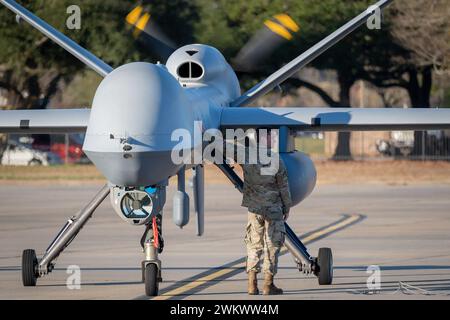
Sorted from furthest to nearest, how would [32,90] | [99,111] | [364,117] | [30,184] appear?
[32,90], [30,184], [364,117], [99,111]

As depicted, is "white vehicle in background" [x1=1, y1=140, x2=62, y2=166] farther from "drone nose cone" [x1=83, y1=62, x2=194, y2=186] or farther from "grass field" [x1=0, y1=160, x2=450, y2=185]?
"drone nose cone" [x1=83, y1=62, x2=194, y2=186]

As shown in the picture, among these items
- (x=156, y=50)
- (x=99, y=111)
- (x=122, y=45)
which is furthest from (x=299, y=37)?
(x=99, y=111)

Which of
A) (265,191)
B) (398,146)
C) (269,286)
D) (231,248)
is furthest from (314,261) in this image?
(398,146)

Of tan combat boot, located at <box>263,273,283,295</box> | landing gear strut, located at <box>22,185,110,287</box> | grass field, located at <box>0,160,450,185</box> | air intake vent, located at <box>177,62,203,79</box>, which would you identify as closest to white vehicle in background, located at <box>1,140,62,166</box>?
grass field, located at <box>0,160,450,185</box>

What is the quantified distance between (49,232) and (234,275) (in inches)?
301

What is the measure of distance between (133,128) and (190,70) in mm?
4546

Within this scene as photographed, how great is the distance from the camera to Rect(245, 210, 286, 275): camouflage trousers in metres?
13.2

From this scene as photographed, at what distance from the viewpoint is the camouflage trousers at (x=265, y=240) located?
13.2 m

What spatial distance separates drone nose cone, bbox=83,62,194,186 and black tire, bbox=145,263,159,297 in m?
1.49

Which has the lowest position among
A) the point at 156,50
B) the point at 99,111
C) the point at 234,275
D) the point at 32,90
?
the point at 234,275

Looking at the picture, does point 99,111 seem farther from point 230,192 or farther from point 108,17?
point 108,17

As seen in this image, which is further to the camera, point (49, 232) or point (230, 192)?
point (230, 192)

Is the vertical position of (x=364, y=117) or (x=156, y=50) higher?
(x=156, y=50)

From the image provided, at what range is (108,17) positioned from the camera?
4359 cm
